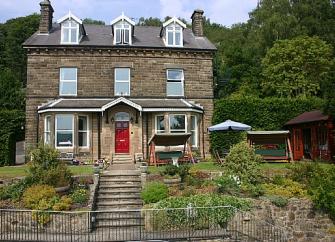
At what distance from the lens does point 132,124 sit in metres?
27.4

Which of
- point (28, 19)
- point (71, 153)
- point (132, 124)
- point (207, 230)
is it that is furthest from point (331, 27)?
point (28, 19)

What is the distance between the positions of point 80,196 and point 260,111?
58.9ft

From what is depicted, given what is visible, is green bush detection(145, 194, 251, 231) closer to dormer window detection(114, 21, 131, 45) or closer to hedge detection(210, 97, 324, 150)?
hedge detection(210, 97, 324, 150)

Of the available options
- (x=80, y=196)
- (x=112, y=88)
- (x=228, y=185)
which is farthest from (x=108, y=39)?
(x=228, y=185)

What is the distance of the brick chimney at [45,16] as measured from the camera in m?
29.0

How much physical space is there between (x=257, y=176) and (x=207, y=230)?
491 cm

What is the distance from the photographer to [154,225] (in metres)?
13.4

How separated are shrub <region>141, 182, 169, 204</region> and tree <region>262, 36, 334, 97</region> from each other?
2707 centimetres

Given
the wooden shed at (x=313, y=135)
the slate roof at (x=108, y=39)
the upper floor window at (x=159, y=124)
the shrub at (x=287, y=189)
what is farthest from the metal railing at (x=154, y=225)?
the slate roof at (x=108, y=39)

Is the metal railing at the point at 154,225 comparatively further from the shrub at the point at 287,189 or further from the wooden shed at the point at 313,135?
the wooden shed at the point at 313,135

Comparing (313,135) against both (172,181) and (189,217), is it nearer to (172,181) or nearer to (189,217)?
(172,181)

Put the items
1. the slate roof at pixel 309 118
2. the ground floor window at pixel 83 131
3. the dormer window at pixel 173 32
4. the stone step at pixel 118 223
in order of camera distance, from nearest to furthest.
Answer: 1. the stone step at pixel 118 223
2. the slate roof at pixel 309 118
3. the ground floor window at pixel 83 131
4. the dormer window at pixel 173 32

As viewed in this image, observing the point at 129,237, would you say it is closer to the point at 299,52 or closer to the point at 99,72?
the point at 99,72

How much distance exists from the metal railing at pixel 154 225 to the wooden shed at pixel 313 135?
1187cm
